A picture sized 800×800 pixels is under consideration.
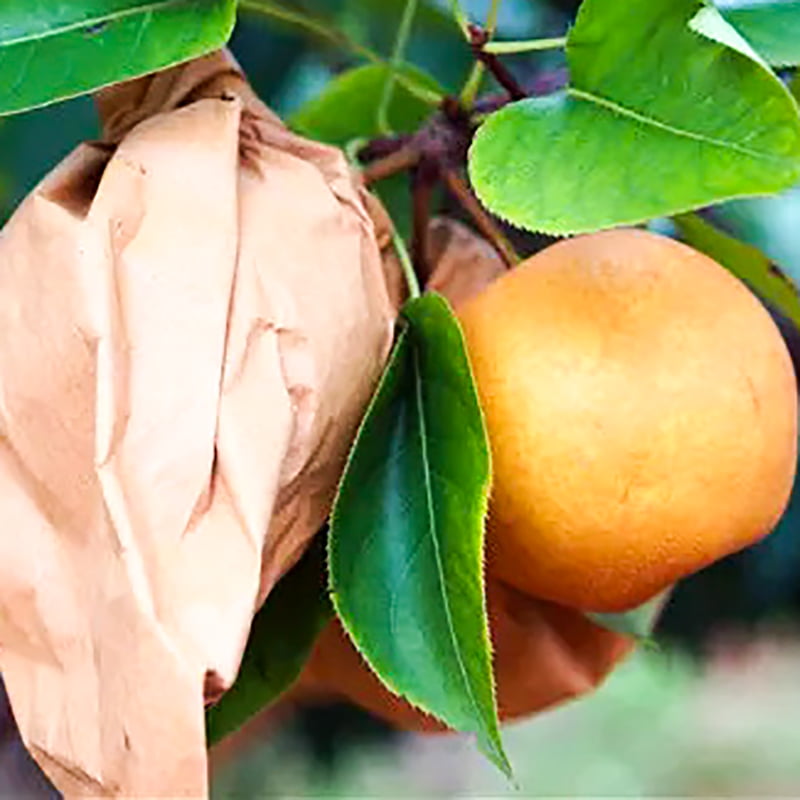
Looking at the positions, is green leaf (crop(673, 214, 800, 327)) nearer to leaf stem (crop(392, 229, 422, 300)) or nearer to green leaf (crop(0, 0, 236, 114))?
leaf stem (crop(392, 229, 422, 300))

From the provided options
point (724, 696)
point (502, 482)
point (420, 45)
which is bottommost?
point (724, 696)

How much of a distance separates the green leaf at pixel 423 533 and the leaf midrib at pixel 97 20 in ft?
0.46

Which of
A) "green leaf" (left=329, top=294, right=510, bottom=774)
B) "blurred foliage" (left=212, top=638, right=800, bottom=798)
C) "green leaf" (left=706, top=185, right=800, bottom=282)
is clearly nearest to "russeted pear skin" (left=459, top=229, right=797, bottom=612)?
"green leaf" (left=329, top=294, right=510, bottom=774)

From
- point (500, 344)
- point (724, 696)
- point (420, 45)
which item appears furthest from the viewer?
point (724, 696)

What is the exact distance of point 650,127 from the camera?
24.9 inches

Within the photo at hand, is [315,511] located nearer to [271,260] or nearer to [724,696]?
[271,260]

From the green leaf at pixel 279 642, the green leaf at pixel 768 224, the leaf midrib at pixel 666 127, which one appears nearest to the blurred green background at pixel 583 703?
the green leaf at pixel 768 224

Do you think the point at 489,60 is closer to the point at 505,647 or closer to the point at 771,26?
the point at 771,26

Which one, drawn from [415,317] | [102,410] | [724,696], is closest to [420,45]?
[415,317]

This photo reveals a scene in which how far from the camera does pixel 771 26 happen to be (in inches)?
28.1

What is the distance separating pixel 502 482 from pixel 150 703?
6.6 inches

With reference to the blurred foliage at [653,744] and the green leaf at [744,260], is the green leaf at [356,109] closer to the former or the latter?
the green leaf at [744,260]

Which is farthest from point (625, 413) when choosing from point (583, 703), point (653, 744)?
point (583, 703)

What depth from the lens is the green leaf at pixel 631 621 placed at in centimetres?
81
